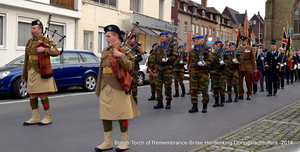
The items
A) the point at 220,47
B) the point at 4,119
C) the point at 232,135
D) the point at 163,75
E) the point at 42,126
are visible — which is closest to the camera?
the point at 232,135

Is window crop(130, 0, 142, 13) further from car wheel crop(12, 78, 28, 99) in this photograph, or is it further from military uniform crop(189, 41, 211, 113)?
military uniform crop(189, 41, 211, 113)

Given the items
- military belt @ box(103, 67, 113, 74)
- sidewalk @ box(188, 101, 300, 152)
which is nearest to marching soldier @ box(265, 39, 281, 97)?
sidewalk @ box(188, 101, 300, 152)

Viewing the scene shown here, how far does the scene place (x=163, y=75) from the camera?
→ 28.1ft

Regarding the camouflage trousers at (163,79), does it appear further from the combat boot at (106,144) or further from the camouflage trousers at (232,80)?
the combat boot at (106,144)

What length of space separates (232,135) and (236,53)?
5.48m

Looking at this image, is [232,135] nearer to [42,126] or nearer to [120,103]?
[120,103]

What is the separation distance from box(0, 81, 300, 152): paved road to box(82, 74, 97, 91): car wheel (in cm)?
266

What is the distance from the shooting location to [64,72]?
11.7 meters

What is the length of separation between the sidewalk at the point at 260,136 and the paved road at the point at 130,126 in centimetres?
26

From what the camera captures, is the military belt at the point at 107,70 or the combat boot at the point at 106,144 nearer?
the military belt at the point at 107,70

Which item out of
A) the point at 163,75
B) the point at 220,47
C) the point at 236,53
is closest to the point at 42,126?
the point at 163,75

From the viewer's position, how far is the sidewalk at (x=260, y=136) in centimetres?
499

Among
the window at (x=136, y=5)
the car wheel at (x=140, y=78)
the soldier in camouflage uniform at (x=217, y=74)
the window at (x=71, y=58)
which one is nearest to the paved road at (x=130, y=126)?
the soldier in camouflage uniform at (x=217, y=74)

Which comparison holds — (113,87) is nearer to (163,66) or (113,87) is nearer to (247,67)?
(163,66)
